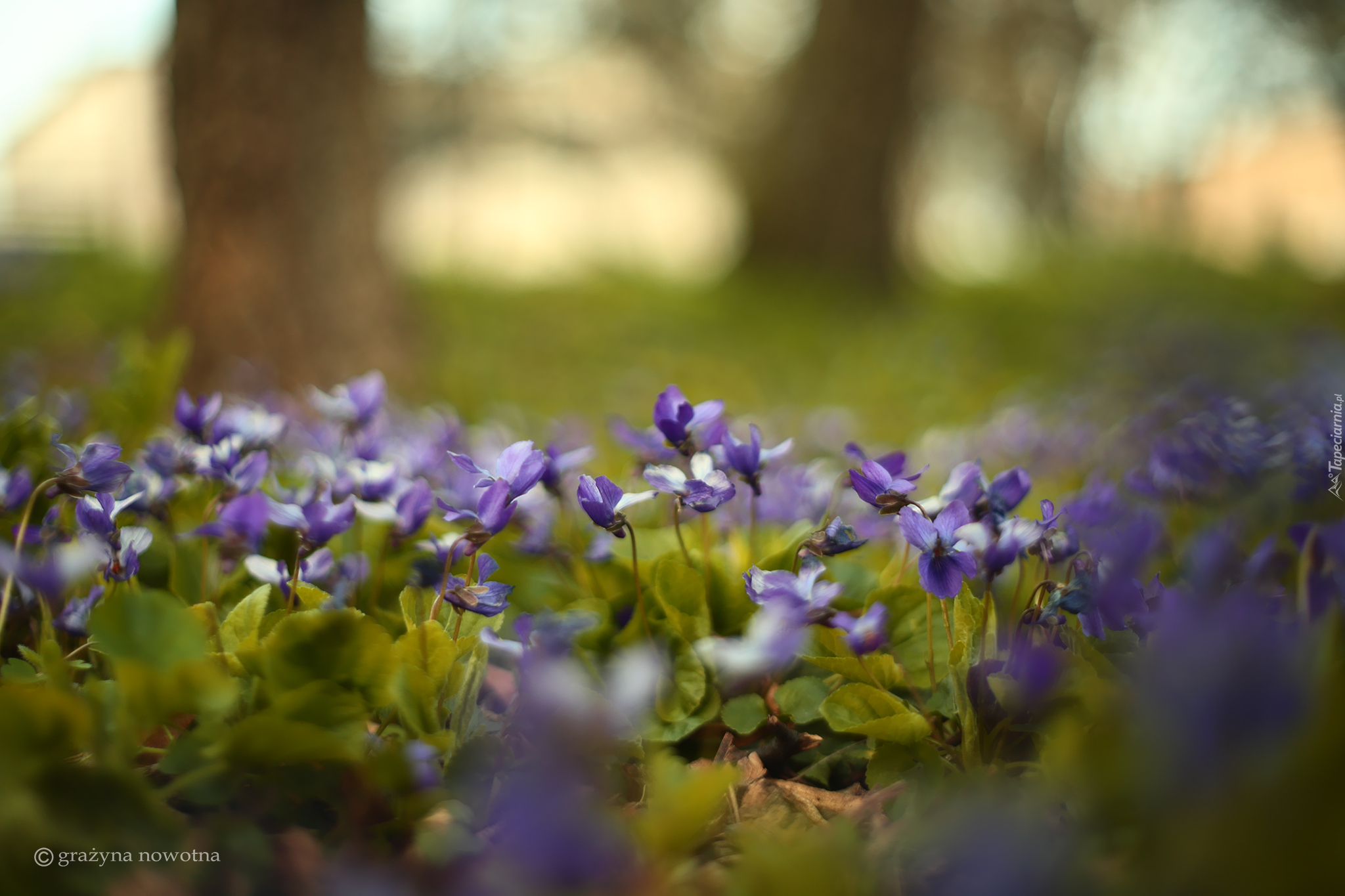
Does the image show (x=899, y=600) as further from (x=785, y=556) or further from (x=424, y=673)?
(x=424, y=673)

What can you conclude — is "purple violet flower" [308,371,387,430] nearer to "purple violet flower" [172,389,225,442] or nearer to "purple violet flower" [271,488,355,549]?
"purple violet flower" [172,389,225,442]

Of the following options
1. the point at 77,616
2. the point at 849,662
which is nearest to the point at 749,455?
the point at 849,662

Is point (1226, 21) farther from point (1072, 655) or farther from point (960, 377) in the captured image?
point (1072, 655)

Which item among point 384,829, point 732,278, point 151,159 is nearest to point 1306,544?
point 384,829

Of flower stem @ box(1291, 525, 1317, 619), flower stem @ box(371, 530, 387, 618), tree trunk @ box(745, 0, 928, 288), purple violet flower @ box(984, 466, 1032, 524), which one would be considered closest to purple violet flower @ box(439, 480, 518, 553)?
flower stem @ box(371, 530, 387, 618)

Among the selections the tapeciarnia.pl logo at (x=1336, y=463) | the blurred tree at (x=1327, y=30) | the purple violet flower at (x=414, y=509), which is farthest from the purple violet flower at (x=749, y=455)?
the blurred tree at (x=1327, y=30)

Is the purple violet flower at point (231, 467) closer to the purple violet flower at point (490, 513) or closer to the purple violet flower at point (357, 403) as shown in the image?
the purple violet flower at point (357, 403)
